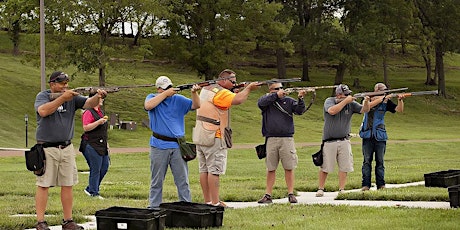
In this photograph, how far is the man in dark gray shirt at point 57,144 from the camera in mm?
10707

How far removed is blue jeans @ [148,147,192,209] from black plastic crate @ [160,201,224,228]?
830 millimetres

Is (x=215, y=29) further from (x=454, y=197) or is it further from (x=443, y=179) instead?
(x=454, y=197)

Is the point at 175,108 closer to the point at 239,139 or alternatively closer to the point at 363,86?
the point at 239,139

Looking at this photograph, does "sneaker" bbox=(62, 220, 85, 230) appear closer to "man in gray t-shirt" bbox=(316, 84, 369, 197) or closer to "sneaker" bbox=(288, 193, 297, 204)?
"sneaker" bbox=(288, 193, 297, 204)

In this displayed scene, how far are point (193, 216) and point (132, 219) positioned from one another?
3.49ft

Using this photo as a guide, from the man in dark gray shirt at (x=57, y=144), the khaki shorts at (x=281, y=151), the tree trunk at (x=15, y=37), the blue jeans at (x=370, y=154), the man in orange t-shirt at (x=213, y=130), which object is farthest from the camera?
the tree trunk at (x=15, y=37)

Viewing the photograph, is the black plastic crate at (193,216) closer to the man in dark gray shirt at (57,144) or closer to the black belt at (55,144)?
the man in dark gray shirt at (57,144)

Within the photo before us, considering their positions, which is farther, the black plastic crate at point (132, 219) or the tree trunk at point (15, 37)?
the tree trunk at point (15, 37)

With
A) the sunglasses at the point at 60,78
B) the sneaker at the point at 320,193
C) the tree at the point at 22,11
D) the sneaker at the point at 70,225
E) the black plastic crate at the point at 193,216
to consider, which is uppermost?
the tree at the point at 22,11

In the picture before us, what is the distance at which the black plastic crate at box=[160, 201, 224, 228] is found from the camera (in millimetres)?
10836

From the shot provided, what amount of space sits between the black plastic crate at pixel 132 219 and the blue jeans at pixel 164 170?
1493 mm

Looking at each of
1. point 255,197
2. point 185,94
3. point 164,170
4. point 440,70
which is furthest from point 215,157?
point 440,70

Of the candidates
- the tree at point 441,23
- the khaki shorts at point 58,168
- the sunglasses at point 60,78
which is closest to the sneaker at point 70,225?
the khaki shorts at point 58,168

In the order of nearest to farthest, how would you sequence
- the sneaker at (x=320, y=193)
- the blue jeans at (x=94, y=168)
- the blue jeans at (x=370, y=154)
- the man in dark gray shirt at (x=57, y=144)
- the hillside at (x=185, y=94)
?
the man in dark gray shirt at (x=57, y=144) → the blue jeans at (x=94, y=168) → the sneaker at (x=320, y=193) → the blue jeans at (x=370, y=154) → the hillside at (x=185, y=94)
